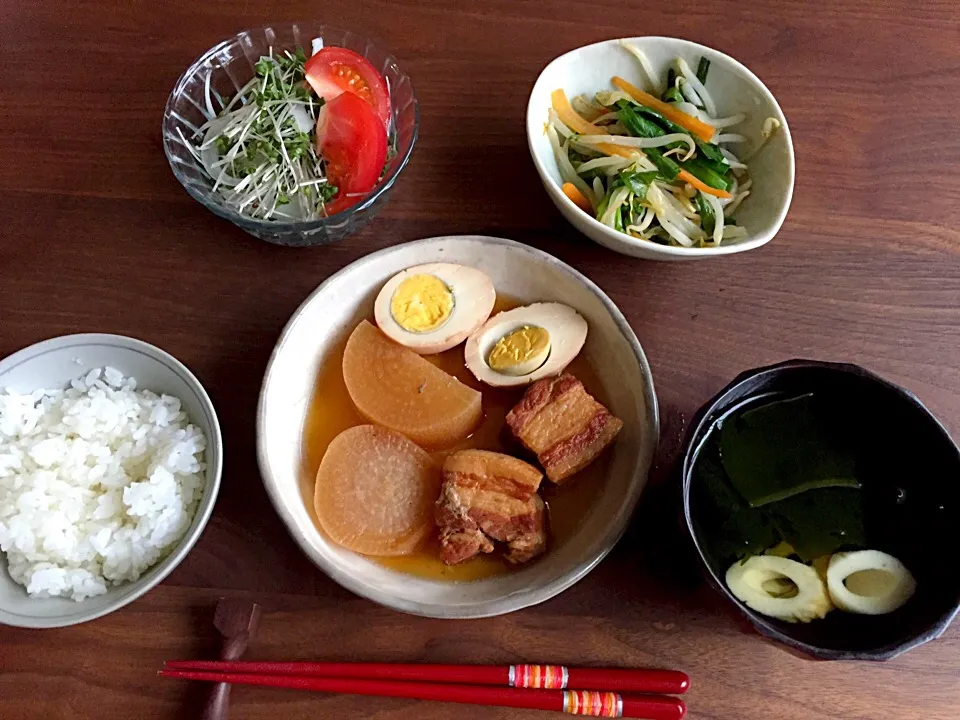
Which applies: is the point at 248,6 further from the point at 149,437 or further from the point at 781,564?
the point at 781,564

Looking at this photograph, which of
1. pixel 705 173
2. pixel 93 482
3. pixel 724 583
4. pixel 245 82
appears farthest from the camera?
pixel 245 82

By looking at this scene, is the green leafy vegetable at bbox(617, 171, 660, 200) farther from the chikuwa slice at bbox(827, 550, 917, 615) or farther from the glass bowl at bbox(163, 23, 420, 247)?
the chikuwa slice at bbox(827, 550, 917, 615)

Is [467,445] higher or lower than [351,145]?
lower

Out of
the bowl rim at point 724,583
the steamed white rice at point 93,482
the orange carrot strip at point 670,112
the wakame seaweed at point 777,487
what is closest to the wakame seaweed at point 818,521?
the wakame seaweed at point 777,487

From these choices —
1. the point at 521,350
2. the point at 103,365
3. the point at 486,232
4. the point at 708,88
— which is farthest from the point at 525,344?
the point at 103,365

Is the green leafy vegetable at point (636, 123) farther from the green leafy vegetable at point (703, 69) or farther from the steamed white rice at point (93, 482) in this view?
the steamed white rice at point (93, 482)

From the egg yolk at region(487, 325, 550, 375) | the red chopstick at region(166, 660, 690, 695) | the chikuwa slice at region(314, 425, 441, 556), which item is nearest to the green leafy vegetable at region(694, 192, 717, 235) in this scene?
the egg yolk at region(487, 325, 550, 375)

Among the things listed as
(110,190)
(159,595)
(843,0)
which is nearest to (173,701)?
(159,595)

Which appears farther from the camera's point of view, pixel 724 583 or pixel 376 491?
pixel 376 491

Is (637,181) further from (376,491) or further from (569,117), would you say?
(376,491)
